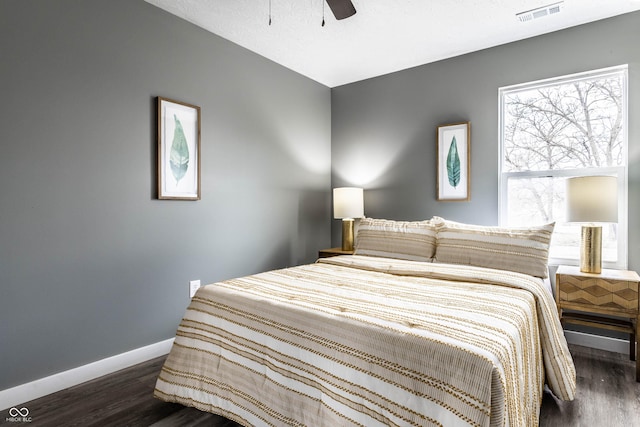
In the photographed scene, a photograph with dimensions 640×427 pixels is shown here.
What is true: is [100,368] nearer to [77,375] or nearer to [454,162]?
[77,375]

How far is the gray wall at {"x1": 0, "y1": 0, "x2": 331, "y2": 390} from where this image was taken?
6.52 ft

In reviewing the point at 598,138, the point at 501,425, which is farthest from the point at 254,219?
the point at 598,138

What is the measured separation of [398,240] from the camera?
2.96 meters

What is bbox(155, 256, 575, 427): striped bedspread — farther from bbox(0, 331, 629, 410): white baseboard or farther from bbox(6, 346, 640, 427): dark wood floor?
bbox(0, 331, 629, 410): white baseboard

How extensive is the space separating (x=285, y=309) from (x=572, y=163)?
2.75 metres

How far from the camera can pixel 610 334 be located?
2711 millimetres

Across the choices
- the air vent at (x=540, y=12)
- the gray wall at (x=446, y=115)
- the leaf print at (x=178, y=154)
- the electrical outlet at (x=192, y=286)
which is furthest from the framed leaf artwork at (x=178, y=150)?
the air vent at (x=540, y=12)

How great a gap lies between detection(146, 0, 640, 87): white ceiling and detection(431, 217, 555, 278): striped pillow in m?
1.64

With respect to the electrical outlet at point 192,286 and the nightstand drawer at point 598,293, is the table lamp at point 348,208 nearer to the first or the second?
the electrical outlet at point 192,286

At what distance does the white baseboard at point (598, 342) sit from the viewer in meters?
2.64

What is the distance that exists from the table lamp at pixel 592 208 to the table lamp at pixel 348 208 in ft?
6.11

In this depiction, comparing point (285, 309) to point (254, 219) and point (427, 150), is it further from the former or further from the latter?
point (427, 150)

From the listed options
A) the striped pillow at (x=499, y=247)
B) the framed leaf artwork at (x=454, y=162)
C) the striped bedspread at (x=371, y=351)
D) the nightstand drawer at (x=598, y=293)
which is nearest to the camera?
the striped bedspread at (x=371, y=351)

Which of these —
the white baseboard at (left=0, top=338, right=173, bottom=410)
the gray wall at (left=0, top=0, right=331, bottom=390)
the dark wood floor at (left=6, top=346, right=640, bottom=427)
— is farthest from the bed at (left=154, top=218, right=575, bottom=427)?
the gray wall at (left=0, top=0, right=331, bottom=390)
